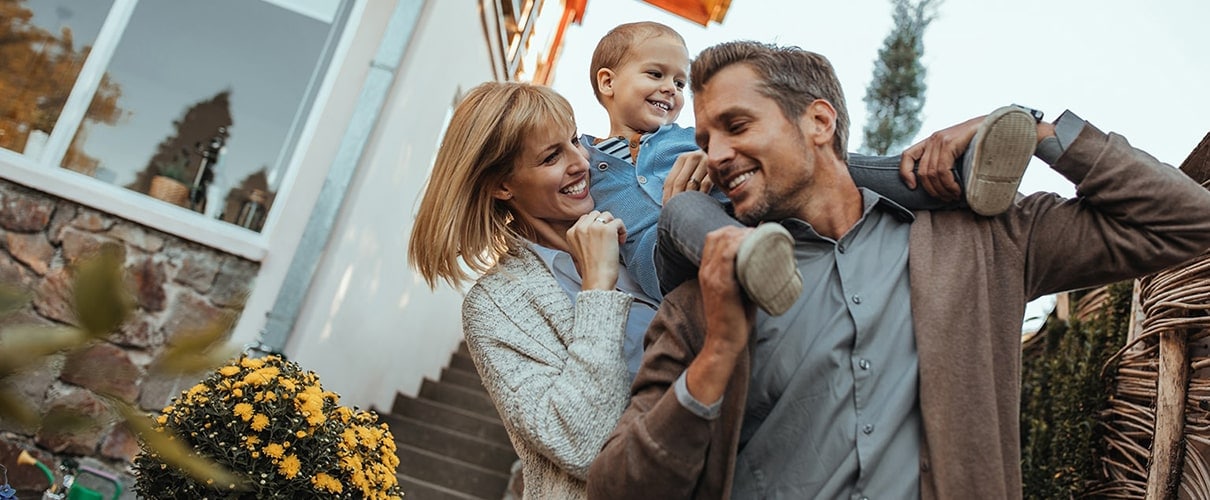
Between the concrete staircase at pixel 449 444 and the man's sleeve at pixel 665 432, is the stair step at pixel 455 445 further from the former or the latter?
the man's sleeve at pixel 665 432

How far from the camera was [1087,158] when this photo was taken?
1.34 metres

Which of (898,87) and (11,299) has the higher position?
(898,87)

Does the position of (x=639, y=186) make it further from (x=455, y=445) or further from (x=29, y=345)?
(x=455, y=445)

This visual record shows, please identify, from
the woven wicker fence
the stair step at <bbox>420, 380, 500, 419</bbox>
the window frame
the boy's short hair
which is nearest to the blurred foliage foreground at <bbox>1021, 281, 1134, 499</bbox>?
the woven wicker fence

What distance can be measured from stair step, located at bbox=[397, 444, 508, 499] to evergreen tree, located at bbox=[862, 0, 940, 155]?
4860mm

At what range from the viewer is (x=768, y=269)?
112cm

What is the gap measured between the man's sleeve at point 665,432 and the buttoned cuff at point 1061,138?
55 cm

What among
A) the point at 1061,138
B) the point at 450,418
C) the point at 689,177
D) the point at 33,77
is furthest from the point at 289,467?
the point at 450,418

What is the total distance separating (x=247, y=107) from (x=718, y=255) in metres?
4.63

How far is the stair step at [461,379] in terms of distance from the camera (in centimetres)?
818

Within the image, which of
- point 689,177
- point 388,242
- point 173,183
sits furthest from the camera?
point 388,242

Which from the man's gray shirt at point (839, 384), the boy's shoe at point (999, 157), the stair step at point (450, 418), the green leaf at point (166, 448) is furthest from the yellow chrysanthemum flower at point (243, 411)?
the stair step at point (450, 418)

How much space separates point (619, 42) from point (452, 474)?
4.49 m

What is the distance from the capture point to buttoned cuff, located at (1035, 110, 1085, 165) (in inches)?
53.5
